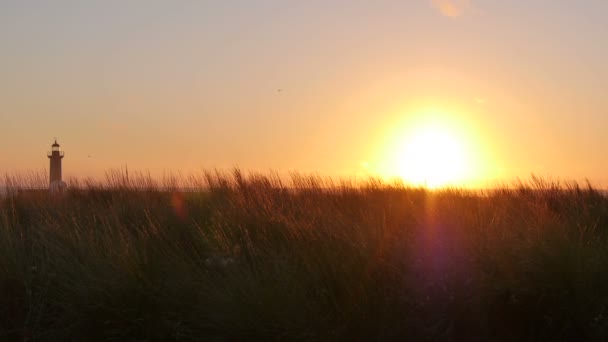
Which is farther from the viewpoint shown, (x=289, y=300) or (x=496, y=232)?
(x=496, y=232)

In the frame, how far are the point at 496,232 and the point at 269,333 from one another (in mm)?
2754

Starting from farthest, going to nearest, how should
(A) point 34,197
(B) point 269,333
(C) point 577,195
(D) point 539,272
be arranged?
(A) point 34,197, (C) point 577,195, (D) point 539,272, (B) point 269,333

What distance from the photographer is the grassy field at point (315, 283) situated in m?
5.80

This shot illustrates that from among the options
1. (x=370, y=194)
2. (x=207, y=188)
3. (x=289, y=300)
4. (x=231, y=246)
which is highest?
(x=207, y=188)

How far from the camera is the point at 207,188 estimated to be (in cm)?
1454

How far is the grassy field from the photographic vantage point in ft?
19.0

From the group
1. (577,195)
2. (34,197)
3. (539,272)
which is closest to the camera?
(539,272)

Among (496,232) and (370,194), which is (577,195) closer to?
(370,194)

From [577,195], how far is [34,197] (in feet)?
32.6

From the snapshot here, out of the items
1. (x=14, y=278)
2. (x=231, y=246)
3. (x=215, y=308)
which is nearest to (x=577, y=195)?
(x=231, y=246)

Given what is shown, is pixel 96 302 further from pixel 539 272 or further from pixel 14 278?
pixel 539 272

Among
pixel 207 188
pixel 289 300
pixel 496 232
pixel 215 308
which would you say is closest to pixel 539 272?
pixel 496 232

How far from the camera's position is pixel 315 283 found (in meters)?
6.10

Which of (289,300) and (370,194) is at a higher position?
(370,194)
